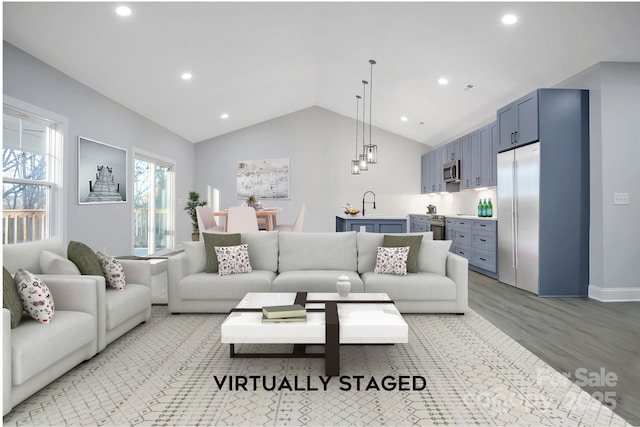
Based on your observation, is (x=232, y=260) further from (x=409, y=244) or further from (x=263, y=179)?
(x=263, y=179)

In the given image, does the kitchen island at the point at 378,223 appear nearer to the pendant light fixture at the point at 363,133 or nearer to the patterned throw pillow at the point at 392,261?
the pendant light fixture at the point at 363,133

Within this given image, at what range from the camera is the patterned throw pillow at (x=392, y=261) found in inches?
148

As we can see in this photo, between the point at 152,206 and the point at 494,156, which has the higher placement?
the point at 494,156

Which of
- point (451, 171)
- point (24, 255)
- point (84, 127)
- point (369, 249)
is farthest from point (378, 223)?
point (24, 255)

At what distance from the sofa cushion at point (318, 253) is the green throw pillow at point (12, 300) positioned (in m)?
2.28

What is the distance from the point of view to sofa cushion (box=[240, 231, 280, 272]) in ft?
13.4

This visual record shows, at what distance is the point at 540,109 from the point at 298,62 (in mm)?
3830

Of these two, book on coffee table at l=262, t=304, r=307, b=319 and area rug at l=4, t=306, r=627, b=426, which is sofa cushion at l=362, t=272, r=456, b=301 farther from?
book on coffee table at l=262, t=304, r=307, b=319

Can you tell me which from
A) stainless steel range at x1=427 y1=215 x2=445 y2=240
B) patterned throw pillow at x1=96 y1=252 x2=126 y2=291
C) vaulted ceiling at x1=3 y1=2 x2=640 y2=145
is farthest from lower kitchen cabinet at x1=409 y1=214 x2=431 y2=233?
patterned throw pillow at x1=96 y1=252 x2=126 y2=291

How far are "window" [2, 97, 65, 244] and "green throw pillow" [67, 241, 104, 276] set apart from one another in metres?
1.76

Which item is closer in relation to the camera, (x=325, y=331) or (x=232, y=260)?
(x=325, y=331)

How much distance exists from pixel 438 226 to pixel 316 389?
5664 mm

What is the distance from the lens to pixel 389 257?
3.82 m

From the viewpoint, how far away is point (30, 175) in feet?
14.3
